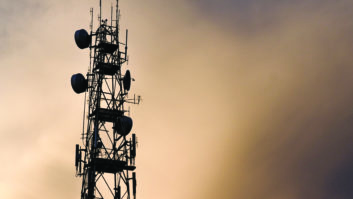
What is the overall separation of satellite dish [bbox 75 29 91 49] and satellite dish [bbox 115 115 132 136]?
1100 cm

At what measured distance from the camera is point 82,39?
9231cm

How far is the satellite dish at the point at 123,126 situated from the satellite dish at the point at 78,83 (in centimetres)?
620

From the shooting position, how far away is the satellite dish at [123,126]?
89.8 meters

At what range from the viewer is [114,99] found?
9156 centimetres

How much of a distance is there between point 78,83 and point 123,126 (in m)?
8.04

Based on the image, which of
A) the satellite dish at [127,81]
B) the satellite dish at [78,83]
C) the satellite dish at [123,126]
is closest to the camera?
the satellite dish at [123,126]

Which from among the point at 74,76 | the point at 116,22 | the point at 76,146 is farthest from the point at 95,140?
the point at 116,22

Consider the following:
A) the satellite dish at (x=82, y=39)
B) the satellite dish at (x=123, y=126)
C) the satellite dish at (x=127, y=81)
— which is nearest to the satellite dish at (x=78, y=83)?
the satellite dish at (x=82, y=39)

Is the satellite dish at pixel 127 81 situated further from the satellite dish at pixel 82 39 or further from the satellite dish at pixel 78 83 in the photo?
the satellite dish at pixel 82 39

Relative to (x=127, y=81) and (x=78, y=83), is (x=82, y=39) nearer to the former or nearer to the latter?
(x=78, y=83)

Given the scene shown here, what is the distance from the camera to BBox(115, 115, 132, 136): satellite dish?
89750mm

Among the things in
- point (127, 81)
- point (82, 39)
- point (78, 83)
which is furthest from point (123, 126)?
point (82, 39)

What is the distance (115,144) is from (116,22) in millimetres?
17456

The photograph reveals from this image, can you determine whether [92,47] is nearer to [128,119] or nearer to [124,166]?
[128,119]
